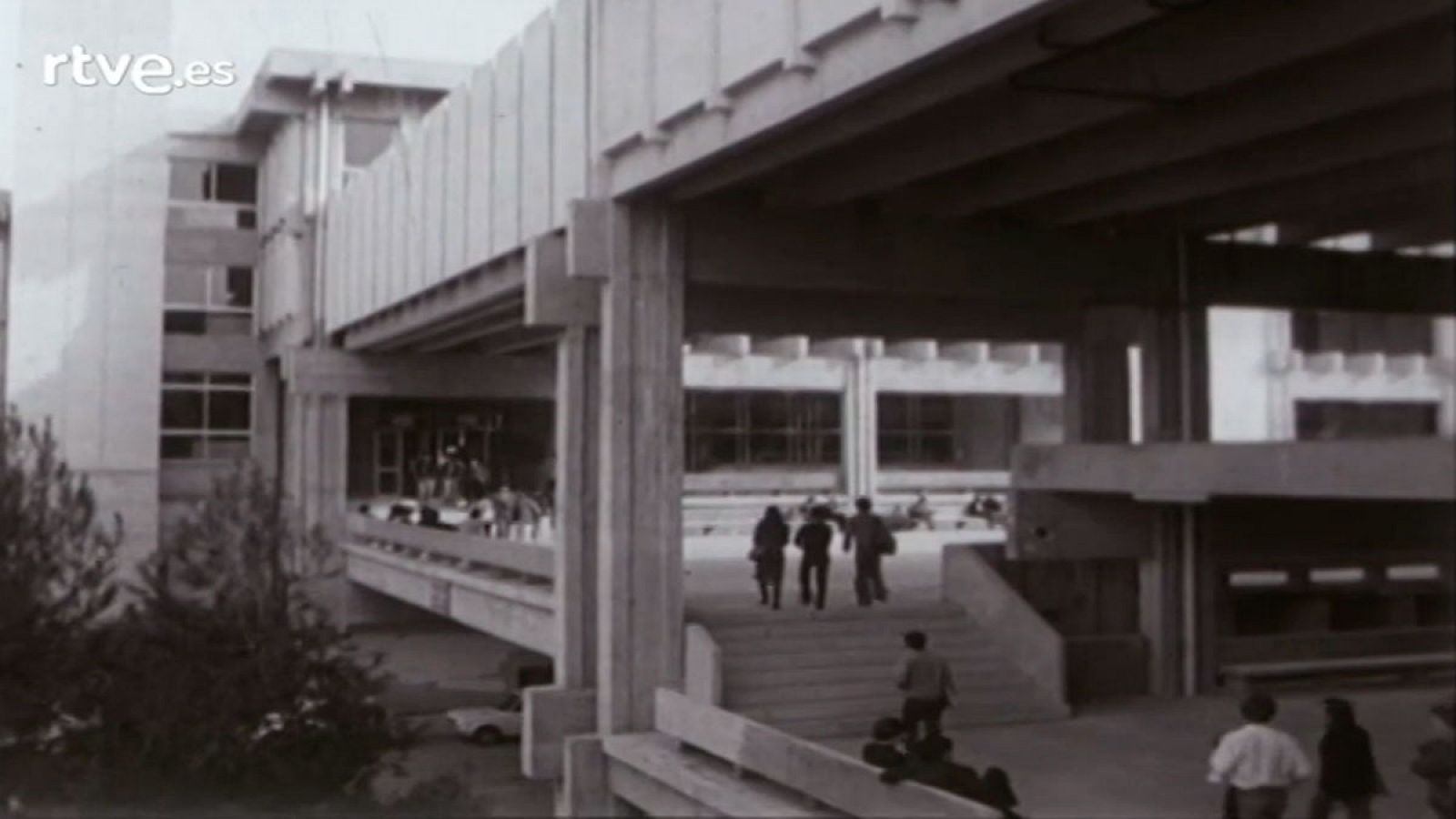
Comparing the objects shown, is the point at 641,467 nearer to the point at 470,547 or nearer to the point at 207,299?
the point at 470,547

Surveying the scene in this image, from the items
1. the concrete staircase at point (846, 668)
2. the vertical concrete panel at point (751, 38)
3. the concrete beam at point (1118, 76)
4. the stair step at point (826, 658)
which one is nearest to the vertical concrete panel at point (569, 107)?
the concrete beam at point (1118, 76)

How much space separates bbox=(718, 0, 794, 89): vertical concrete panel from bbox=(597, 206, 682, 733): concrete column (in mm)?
3821

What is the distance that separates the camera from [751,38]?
564 inches

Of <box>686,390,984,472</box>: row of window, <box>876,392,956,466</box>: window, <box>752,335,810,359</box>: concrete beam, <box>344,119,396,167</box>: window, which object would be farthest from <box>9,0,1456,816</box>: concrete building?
<box>876,392,956,466</box>: window

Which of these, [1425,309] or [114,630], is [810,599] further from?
[1425,309]

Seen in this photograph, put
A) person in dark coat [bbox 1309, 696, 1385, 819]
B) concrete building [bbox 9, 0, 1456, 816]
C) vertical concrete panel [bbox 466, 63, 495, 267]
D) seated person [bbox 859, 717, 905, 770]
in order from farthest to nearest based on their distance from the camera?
vertical concrete panel [bbox 466, 63, 495, 267] < concrete building [bbox 9, 0, 1456, 816] < seated person [bbox 859, 717, 905, 770] < person in dark coat [bbox 1309, 696, 1385, 819]

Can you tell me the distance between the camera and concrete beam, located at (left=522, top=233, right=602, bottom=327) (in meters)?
19.5

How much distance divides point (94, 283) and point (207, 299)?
640 centimetres

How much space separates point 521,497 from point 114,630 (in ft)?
65.6

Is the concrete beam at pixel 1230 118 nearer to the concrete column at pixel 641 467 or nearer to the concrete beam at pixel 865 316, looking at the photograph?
the concrete column at pixel 641 467

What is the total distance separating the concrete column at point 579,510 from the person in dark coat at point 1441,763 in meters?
11.8

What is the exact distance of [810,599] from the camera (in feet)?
71.2

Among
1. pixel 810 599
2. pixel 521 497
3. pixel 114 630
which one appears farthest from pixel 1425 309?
pixel 521 497

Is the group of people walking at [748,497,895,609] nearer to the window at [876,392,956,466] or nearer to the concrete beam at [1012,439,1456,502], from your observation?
the concrete beam at [1012,439,1456,502]
